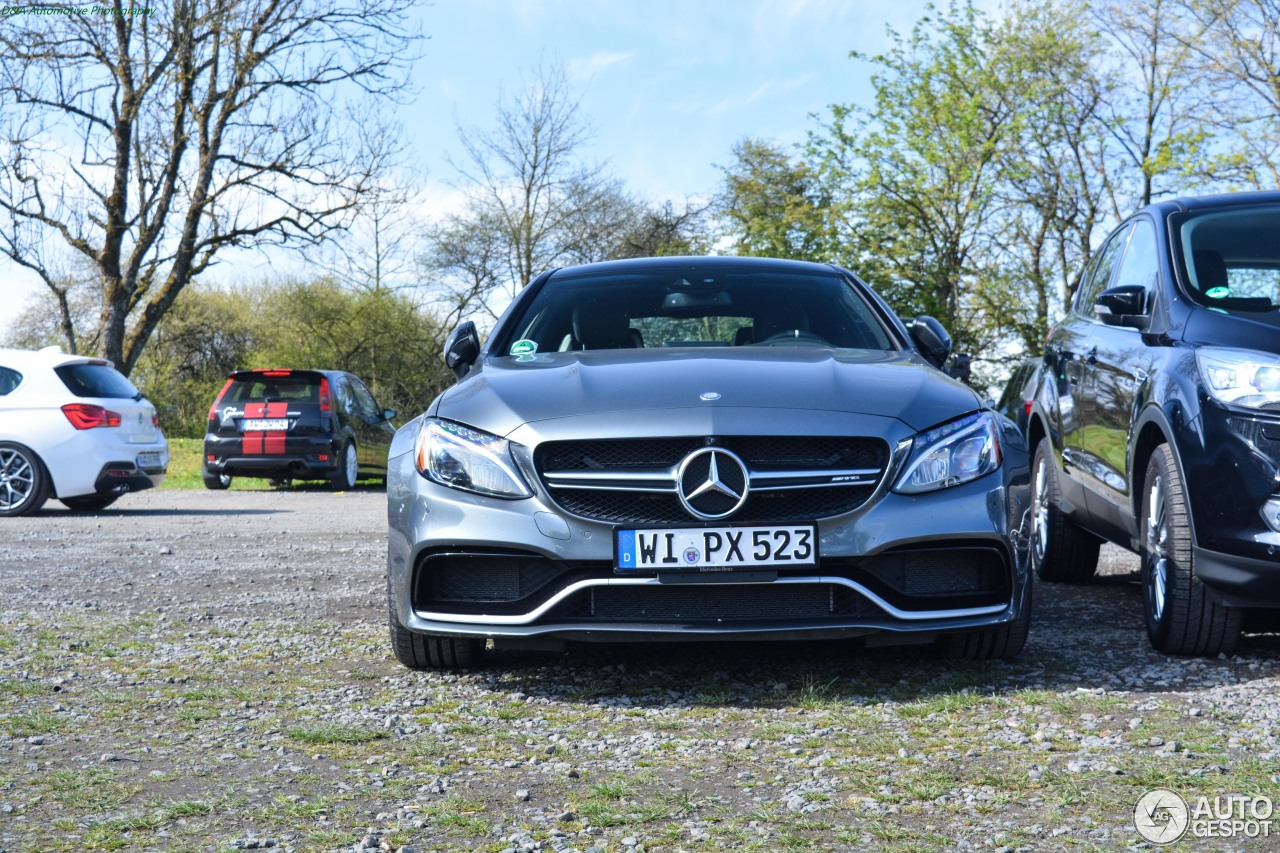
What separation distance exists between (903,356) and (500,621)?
75.1 inches

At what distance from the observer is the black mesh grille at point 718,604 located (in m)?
4.06

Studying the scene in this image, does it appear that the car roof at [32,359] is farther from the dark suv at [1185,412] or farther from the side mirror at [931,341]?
the dark suv at [1185,412]

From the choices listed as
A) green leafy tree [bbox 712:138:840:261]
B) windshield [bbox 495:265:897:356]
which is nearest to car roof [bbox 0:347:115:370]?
windshield [bbox 495:265:897:356]

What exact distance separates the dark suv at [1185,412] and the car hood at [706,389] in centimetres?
80

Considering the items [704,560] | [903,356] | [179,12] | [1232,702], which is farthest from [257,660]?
[179,12]

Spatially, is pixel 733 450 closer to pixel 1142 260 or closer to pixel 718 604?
pixel 718 604

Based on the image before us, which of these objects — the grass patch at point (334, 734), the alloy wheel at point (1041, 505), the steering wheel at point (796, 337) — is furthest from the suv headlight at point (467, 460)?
the alloy wheel at point (1041, 505)

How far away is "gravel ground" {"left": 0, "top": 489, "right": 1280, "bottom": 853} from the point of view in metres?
2.85

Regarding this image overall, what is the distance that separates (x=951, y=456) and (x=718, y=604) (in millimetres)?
853

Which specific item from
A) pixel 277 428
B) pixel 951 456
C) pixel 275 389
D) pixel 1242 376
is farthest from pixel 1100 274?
pixel 275 389

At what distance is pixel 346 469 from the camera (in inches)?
711

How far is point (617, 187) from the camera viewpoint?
3891 cm

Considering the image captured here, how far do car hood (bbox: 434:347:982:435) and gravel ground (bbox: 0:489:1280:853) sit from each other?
0.88 m

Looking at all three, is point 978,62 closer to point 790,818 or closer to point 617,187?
point 617,187
